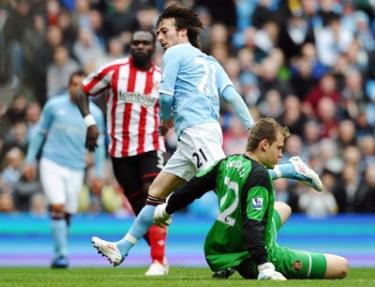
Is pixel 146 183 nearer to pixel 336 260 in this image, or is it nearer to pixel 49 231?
pixel 336 260

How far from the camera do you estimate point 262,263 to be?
30.9 feet

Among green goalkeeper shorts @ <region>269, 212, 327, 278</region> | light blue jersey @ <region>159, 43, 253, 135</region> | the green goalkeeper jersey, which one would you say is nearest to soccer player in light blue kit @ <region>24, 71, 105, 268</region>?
light blue jersey @ <region>159, 43, 253, 135</region>

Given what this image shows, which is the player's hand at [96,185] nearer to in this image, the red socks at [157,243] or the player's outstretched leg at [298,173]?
the red socks at [157,243]

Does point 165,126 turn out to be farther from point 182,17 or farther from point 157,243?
point 182,17

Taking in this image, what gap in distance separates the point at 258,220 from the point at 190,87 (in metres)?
2.01

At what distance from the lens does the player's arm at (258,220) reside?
30.9 feet

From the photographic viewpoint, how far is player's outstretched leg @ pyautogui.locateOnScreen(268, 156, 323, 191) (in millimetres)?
10680

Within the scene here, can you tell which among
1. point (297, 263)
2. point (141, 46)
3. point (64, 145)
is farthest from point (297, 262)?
point (64, 145)

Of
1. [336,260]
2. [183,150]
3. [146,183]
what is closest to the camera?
[336,260]

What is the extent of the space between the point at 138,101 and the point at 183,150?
7.03ft

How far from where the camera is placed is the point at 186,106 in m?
11.0

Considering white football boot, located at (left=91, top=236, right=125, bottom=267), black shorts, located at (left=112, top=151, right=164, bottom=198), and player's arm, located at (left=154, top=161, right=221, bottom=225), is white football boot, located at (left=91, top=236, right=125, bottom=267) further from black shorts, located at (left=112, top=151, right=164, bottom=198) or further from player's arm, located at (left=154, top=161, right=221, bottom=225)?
black shorts, located at (left=112, top=151, right=164, bottom=198)

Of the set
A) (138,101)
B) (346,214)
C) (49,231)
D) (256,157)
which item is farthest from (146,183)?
(346,214)

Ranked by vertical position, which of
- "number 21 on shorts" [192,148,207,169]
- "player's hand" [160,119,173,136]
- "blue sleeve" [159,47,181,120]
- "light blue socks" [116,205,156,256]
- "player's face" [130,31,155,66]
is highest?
"player's face" [130,31,155,66]
